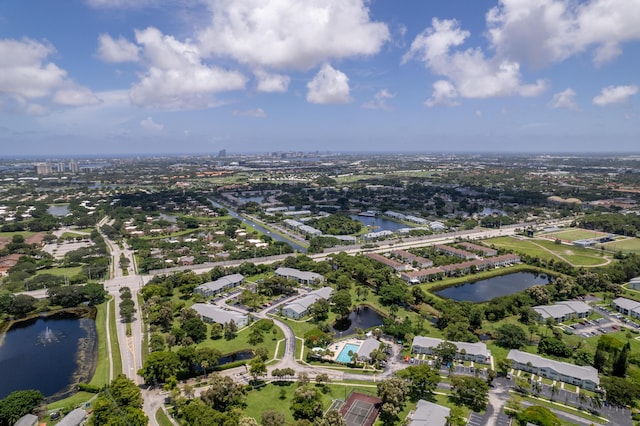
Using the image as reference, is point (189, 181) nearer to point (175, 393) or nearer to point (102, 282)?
point (102, 282)

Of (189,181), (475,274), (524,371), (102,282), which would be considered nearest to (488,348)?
(524,371)

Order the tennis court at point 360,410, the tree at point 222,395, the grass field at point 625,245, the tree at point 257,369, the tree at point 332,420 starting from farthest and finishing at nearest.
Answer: the grass field at point 625,245 → the tree at point 257,369 → the tree at point 222,395 → the tennis court at point 360,410 → the tree at point 332,420

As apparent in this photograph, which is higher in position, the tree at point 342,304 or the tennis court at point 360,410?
the tree at point 342,304

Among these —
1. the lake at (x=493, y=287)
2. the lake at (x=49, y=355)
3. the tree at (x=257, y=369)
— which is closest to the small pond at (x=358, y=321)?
the tree at (x=257, y=369)

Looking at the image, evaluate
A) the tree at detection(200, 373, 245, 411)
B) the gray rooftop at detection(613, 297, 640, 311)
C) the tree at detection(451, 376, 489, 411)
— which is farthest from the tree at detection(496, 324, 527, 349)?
the tree at detection(200, 373, 245, 411)

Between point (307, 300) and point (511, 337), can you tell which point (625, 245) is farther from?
point (307, 300)

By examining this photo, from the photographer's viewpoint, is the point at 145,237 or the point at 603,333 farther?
the point at 145,237

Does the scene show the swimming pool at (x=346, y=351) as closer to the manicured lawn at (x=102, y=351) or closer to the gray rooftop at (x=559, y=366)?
the gray rooftop at (x=559, y=366)
